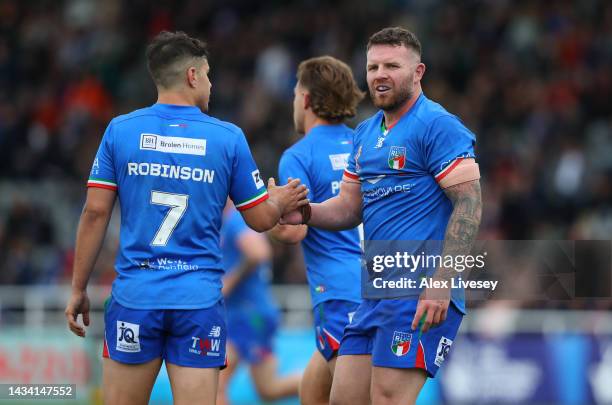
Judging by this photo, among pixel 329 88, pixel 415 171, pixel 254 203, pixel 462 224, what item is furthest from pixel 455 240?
pixel 329 88

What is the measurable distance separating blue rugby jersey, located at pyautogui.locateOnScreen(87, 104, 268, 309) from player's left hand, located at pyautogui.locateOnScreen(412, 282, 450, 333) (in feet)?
3.87

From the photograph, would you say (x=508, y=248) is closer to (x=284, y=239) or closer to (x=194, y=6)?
(x=284, y=239)

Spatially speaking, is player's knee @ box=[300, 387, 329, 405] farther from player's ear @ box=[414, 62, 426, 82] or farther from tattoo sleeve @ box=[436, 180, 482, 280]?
player's ear @ box=[414, 62, 426, 82]

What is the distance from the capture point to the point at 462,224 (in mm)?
6289

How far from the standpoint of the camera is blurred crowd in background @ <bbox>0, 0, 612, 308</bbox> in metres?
16.1

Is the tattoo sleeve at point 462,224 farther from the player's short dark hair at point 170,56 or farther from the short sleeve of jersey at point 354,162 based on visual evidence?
the player's short dark hair at point 170,56

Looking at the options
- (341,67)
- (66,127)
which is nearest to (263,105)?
(66,127)

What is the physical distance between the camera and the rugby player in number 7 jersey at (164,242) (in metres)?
6.48

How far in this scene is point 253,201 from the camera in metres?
6.77

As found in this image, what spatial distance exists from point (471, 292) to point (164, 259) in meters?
2.08

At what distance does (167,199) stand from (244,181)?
1.60ft

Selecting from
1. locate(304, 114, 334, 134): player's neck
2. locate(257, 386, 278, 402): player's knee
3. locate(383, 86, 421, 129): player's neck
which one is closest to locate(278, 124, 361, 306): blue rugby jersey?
locate(304, 114, 334, 134): player's neck

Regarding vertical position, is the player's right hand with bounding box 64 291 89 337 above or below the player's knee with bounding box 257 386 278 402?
above

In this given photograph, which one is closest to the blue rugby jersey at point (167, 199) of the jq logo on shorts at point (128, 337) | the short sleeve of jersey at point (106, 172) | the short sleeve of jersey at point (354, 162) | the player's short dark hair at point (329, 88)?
the short sleeve of jersey at point (106, 172)
